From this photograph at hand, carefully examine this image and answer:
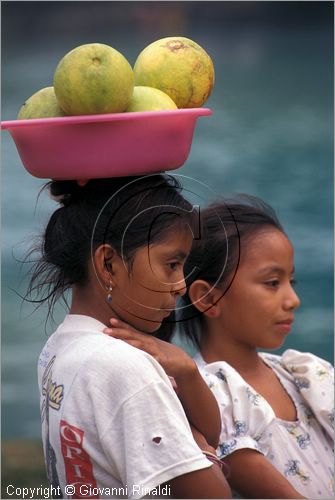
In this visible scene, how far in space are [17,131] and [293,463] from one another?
1.13m

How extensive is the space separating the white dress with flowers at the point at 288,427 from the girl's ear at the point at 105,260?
598 millimetres

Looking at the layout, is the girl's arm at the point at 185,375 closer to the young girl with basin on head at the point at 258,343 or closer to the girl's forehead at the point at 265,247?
the young girl with basin on head at the point at 258,343

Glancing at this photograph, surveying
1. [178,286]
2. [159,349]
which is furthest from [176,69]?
[159,349]

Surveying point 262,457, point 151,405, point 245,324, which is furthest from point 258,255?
point 151,405

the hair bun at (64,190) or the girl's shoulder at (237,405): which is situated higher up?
the hair bun at (64,190)

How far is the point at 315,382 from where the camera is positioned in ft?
8.32

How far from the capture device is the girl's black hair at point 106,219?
1897 mm

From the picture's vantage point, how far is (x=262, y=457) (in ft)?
7.43

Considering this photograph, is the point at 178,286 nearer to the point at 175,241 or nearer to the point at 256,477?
the point at 175,241

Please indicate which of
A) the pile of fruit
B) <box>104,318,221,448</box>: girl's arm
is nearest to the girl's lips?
<box>104,318,221,448</box>: girl's arm

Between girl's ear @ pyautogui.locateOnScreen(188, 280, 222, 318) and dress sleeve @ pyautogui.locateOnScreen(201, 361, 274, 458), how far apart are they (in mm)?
173

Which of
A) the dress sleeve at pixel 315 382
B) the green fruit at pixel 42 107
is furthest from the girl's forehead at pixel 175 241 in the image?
the dress sleeve at pixel 315 382

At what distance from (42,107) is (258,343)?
0.97 meters

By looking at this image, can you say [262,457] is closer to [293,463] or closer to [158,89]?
[293,463]
